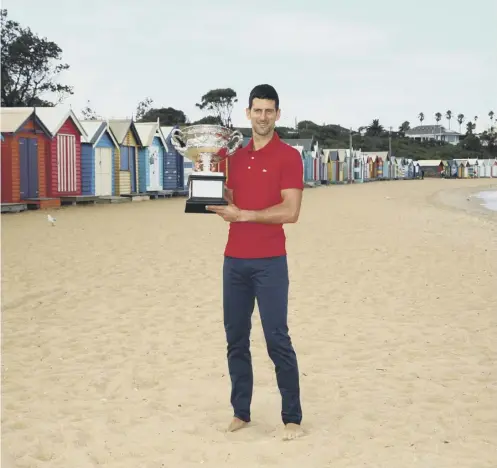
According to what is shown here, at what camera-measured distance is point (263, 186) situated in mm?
3666

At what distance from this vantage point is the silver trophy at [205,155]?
3631mm

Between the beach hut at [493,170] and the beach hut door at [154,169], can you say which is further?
the beach hut at [493,170]

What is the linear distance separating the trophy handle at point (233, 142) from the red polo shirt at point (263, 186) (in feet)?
0.54

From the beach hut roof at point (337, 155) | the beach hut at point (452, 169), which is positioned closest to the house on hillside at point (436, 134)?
the beach hut at point (452, 169)

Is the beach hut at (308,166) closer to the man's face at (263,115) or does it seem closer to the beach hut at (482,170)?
the man's face at (263,115)

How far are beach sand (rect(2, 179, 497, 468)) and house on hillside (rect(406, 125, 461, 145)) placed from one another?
152263 millimetres

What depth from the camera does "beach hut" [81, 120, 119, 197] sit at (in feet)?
82.2

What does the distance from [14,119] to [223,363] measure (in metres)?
17.8

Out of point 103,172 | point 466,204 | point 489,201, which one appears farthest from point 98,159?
point 489,201

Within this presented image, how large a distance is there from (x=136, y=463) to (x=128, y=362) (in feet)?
6.31

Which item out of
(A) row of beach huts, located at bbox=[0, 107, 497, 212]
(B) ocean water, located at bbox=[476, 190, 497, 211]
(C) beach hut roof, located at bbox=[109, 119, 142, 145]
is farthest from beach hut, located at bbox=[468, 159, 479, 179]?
(C) beach hut roof, located at bbox=[109, 119, 142, 145]

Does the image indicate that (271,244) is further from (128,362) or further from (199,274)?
(199,274)

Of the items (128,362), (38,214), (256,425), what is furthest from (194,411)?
(38,214)

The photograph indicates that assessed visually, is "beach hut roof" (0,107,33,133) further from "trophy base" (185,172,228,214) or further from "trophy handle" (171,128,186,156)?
"trophy base" (185,172,228,214)
